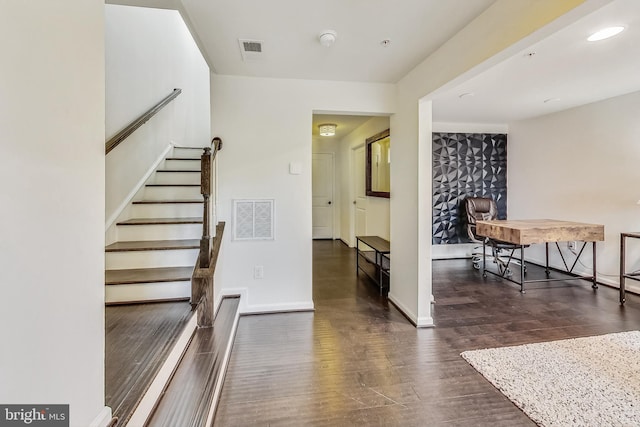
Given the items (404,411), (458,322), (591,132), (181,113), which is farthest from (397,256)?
(181,113)

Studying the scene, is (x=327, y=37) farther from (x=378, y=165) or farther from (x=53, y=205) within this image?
(x=378, y=165)

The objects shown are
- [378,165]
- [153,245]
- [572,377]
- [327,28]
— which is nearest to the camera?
[572,377]

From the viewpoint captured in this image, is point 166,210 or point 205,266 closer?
point 205,266

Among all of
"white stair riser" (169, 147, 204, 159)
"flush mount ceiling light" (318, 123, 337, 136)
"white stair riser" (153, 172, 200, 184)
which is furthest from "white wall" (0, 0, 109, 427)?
"flush mount ceiling light" (318, 123, 337, 136)

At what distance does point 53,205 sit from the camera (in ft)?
2.58

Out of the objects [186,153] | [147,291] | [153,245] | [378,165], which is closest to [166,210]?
[153,245]

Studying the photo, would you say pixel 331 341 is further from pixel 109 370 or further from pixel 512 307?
pixel 512 307

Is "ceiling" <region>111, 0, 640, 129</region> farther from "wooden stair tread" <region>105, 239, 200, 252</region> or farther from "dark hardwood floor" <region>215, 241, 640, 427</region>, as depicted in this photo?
"dark hardwood floor" <region>215, 241, 640, 427</region>

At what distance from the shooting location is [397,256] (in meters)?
3.24

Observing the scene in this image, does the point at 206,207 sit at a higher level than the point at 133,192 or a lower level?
lower

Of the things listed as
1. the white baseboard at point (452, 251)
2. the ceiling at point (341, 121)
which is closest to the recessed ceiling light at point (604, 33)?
the ceiling at point (341, 121)

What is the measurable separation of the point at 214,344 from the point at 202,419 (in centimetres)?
70

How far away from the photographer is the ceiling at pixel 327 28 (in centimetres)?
183

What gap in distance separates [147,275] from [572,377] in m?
3.04
